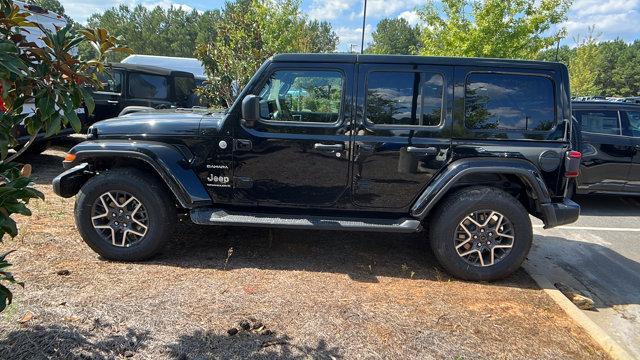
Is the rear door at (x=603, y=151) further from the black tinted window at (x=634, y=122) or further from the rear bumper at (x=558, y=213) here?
the rear bumper at (x=558, y=213)

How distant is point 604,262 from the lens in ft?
16.4

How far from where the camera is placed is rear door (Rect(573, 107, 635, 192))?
689 centimetres

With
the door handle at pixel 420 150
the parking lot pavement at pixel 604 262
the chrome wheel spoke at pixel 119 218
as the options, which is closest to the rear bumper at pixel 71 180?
the chrome wheel spoke at pixel 119 218

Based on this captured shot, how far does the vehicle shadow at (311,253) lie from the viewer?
4195mm

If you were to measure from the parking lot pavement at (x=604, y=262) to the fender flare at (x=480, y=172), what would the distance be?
3.39ft

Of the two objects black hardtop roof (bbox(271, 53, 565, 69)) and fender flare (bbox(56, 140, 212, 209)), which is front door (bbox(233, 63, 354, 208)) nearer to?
black hardtop roof (bbox(271, 53, 565, 69))

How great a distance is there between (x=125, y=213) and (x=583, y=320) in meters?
3.89

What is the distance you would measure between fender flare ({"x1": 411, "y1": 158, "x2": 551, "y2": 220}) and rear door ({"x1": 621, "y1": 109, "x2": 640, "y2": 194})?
3.95 m

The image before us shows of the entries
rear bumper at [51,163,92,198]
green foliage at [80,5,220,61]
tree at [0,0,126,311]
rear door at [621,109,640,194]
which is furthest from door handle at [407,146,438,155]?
green foliage at [80,5,220,61]

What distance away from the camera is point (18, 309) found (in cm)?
308

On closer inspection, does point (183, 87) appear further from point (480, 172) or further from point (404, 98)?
point (480, 172)

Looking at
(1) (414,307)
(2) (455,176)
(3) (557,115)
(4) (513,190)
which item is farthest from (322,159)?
(3) (557,115)

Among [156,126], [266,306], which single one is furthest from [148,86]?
[266,306]

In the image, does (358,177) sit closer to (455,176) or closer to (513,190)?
(455,176)
